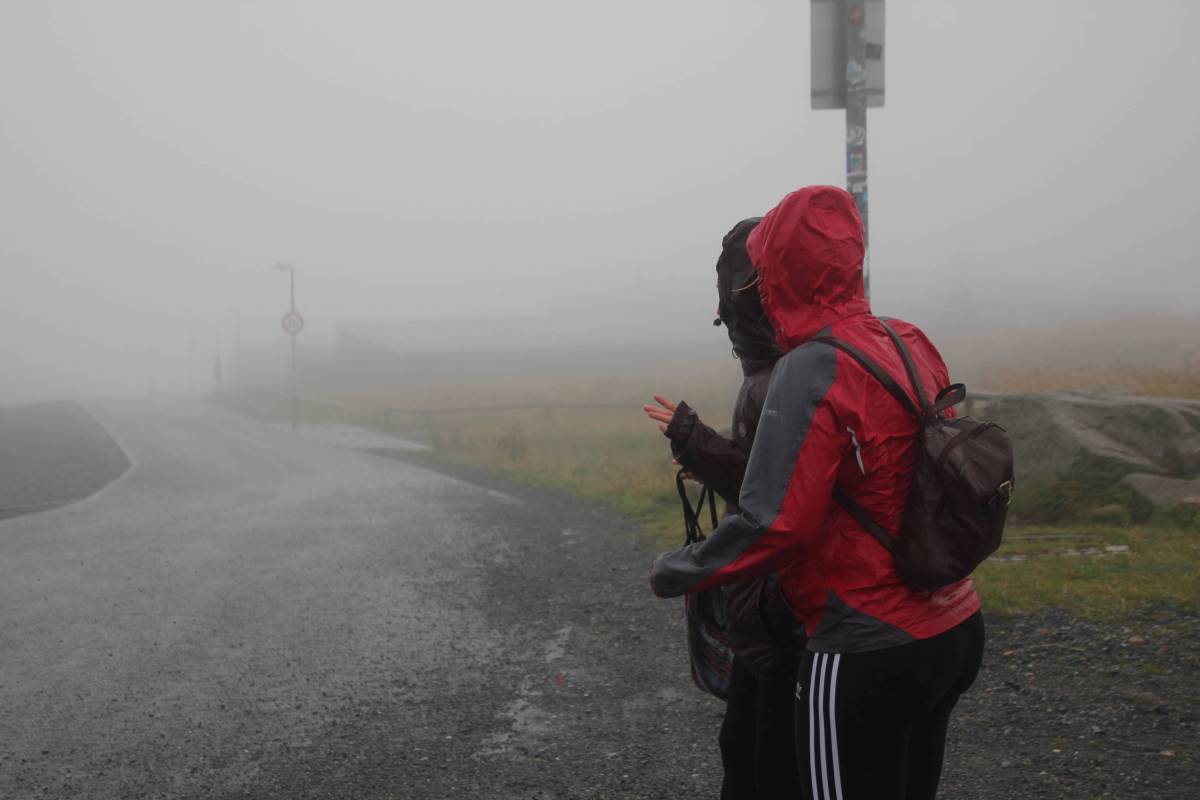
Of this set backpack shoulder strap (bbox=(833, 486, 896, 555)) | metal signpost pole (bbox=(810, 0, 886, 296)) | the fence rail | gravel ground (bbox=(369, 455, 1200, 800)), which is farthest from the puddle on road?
the fence rail

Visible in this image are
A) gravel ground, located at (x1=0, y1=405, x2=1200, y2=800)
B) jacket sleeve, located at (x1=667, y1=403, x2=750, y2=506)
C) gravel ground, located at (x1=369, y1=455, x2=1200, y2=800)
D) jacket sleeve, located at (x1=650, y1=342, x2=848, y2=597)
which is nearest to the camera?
jacket sleeve, located at (x1=650, y1=342, x2=848, y2=597)

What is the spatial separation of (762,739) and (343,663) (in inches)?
148

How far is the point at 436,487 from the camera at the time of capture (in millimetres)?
15594

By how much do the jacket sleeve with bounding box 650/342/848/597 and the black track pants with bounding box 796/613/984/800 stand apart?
0.28m

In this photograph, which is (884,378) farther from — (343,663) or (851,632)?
(343,663)

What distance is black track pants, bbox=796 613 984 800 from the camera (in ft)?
7.98

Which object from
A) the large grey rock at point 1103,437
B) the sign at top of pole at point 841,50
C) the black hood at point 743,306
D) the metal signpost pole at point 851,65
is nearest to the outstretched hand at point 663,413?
the black hood at point 743,306

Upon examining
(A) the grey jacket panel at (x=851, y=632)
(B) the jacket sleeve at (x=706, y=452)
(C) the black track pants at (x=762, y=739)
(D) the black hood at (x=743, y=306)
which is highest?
(D) the black hood at (x=743, y=306)

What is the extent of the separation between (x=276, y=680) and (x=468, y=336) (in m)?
72.3

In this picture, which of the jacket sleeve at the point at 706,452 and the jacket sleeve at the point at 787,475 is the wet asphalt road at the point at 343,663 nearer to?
the jacket sleeve at the point at 706,452

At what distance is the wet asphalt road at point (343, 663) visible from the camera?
4.41m

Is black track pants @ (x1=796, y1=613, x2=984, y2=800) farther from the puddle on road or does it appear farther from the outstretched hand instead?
the puddle on road

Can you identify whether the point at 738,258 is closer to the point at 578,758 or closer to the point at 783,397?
the point at 783,397

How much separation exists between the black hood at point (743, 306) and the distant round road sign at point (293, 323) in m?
31.8
